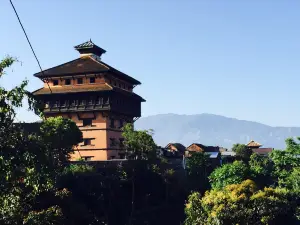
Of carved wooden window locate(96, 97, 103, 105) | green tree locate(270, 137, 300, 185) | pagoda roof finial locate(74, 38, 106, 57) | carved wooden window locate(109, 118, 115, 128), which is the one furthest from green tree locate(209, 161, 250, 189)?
pagoda roof finial locate(74, 38, 106, 57)

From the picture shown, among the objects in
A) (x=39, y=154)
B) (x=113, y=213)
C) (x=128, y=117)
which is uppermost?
(x=128, y=117)

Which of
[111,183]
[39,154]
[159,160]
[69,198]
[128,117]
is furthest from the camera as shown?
[128,117]

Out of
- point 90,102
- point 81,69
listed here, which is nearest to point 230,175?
point 90,102

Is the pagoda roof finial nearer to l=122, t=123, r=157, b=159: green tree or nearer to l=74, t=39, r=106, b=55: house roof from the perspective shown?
l=74, t=39, r=106, b=55: house roof

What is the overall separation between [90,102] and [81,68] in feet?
17.5

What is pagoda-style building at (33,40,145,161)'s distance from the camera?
57406 mm

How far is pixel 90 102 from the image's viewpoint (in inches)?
2291

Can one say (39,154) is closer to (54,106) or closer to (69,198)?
(69,198)

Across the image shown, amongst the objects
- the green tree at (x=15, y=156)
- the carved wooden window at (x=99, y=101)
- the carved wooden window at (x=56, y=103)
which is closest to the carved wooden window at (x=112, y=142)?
the carved wooden window at (x=99, y=101)

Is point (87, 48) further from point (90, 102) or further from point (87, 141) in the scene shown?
point (87, 141)

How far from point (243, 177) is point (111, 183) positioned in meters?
15.8

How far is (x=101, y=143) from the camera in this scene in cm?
5734

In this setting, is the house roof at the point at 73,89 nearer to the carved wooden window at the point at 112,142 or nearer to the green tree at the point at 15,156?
the carved wooden window at the point at 112,142

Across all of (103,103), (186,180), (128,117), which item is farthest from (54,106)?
(186,180)
